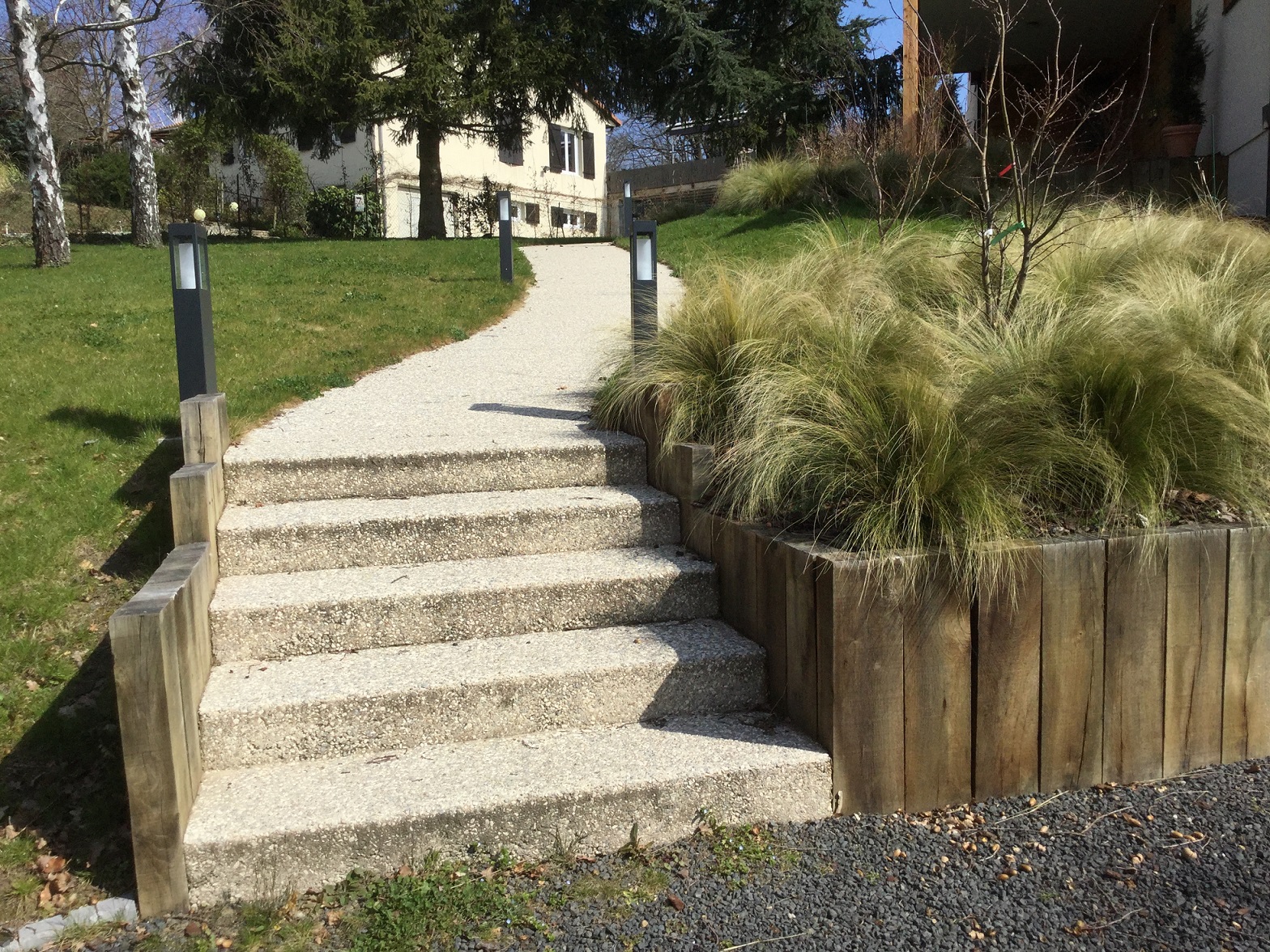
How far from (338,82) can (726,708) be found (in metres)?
17.3

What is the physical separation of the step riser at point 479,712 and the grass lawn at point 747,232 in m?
6.54

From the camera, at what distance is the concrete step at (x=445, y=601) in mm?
3172

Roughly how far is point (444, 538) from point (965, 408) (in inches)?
72.0

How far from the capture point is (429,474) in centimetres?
394

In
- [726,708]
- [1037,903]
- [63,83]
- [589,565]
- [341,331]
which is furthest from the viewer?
[63,83]

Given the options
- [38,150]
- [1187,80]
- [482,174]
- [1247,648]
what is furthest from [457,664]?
[482,174]

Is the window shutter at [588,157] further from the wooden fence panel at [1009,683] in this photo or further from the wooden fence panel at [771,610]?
the wooden fence panel at [1009,683]

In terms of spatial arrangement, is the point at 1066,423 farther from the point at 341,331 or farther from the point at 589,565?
the point at 341,331

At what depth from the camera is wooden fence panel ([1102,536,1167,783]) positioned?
2893 mm

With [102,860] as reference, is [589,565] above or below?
above

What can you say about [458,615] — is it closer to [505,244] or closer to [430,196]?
[505,244]

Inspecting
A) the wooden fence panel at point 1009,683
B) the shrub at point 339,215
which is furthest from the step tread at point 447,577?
the shrub at point 339,215

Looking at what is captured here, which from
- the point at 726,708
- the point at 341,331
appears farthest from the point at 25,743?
the point at 341,331

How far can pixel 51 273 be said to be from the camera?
39.1 ft
